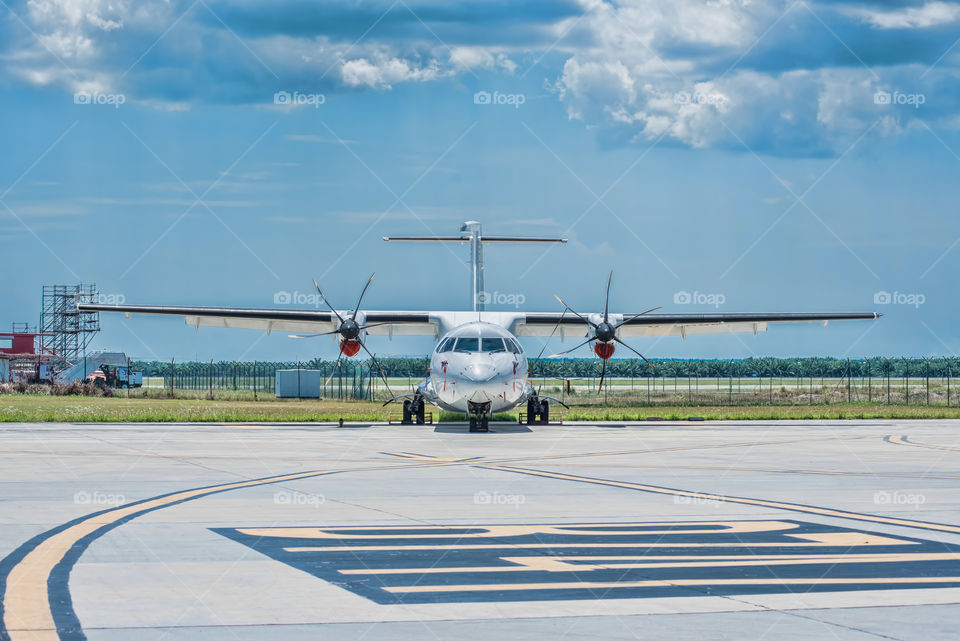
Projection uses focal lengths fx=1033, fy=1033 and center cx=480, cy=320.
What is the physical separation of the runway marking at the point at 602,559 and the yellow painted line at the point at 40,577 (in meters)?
1.43

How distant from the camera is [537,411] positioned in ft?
105

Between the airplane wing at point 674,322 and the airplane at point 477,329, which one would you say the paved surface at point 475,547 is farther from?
the airplane wing at point 674,322

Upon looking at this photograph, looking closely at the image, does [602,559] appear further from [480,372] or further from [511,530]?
[480,372]

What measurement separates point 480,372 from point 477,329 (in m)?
2.26

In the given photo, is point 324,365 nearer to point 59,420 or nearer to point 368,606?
point 59,420

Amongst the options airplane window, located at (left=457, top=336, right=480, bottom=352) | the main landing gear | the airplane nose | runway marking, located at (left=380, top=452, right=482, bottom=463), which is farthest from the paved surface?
airplane window, located at (left=457, top=336, right=480, bottom=352)

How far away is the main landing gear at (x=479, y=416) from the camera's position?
2683cm

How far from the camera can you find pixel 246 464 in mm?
17547

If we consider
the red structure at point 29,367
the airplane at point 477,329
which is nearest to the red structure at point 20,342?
the red structure at point 29,367

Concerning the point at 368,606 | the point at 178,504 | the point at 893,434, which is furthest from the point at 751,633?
the point at 893,434

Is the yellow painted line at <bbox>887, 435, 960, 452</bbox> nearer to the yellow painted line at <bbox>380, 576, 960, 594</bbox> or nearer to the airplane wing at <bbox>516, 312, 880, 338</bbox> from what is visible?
the airplane wing at <bbox>516, 312, 880, 338</bbox>

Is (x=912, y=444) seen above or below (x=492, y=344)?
below

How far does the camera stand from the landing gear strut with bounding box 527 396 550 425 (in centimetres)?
3195

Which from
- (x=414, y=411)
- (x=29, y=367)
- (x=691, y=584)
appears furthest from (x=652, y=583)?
(x=29, y=367)
